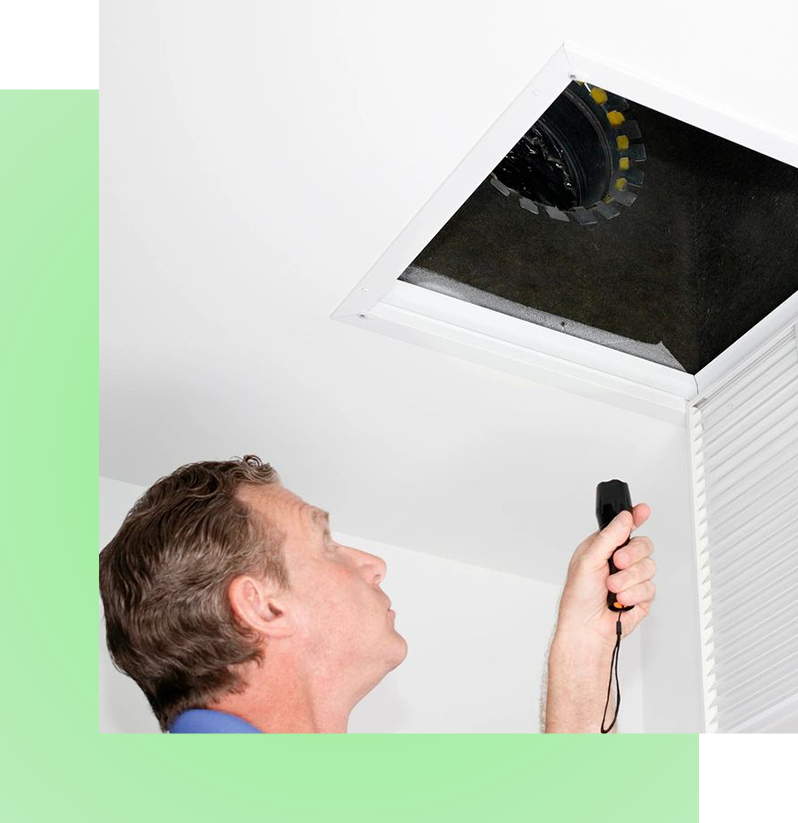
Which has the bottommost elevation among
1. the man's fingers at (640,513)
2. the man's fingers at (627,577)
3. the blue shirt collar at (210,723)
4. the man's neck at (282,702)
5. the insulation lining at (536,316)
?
the blue shirt collar at (210,723)

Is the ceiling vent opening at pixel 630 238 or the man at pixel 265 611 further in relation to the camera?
the ceiling vent opening at pixel 630 238

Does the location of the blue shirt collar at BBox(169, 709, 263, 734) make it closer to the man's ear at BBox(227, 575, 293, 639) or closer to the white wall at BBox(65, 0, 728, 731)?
the man's ear at BBox(227, 575, 293, 639)

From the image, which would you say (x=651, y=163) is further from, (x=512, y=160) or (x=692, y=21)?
(x=692, y=21)

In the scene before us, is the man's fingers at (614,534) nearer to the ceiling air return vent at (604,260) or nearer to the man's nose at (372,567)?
the man's nose at (372,567)

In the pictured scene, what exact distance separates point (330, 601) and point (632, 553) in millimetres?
433

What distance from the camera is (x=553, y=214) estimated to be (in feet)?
6.53

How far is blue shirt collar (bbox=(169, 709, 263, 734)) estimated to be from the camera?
4.58 feet

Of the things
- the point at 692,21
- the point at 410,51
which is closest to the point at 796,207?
the point at 692,21

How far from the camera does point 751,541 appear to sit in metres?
1.99

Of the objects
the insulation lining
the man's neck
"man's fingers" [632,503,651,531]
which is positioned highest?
the insulation lining

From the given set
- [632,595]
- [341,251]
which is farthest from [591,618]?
[341,251]

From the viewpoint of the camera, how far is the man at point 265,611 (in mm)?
1524

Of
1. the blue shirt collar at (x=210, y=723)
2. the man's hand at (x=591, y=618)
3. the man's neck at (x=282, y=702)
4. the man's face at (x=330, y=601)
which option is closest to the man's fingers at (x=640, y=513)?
the man's hand at (x=591, y=618)

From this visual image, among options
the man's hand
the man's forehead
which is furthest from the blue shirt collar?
the man's hand
